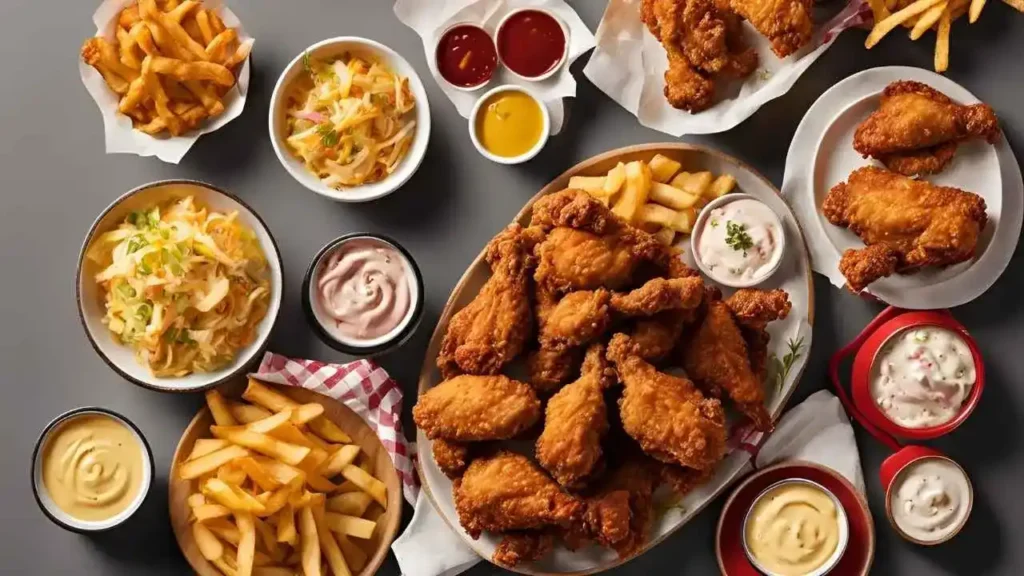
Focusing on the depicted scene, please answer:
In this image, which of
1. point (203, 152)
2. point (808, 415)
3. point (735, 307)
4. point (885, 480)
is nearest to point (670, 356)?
point (735, 307)

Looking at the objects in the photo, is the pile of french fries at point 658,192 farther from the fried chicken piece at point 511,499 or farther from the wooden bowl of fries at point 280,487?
the wooden bowl of fries at point 280,487

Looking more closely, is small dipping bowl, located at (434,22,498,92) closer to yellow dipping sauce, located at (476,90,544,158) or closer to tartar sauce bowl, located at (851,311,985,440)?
yellow dipping sauce, located at (476,90,544,158)

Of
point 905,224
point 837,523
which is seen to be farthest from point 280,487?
point 905,224

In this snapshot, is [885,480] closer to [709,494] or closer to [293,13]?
[709,494]

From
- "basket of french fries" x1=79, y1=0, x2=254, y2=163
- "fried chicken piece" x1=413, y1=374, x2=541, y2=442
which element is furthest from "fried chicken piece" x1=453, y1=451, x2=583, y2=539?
"basket of french fries" x1=79, y1=0, x2=254, y2=163

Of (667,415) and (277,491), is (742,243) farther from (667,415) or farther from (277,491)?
(277,491)
